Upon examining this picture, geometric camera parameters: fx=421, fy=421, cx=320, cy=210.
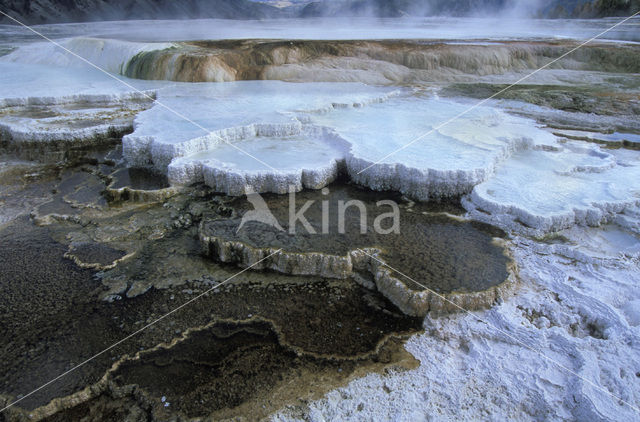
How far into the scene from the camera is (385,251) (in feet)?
12.5

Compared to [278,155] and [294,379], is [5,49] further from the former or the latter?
[294,379]

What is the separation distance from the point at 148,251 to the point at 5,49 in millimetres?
14730

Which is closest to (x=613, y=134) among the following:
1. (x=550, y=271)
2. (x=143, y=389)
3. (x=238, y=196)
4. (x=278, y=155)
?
(x=550, y=271)

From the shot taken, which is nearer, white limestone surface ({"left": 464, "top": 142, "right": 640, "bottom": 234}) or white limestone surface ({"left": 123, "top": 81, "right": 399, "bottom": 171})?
white limestone surface ({"left": 464, "top": 142, "right": 640, "bottom": 234})

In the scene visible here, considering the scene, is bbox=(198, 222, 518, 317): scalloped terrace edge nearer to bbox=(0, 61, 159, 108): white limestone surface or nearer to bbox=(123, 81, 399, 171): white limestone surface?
bbox=(123, 81, 399, 171): white limestone surface

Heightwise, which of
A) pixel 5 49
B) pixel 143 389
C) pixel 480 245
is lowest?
pixel 143 389

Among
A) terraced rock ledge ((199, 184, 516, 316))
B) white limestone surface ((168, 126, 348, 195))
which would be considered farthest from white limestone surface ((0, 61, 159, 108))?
terraced rock ledge ((199, 184, 516, 316))

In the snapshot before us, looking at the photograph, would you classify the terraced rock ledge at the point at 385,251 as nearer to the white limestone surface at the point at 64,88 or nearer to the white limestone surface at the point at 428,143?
the white limestone surface at the point at 428,143

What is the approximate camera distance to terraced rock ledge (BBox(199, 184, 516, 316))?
3.35 metres

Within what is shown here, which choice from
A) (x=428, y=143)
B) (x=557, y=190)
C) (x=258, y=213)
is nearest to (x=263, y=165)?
(x=258, y=213)

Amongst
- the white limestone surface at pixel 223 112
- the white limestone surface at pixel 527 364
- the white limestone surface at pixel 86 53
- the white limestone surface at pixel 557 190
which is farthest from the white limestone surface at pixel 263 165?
the white limestone surface at pixel 86 53

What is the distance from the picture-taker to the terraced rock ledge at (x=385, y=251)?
3.35m

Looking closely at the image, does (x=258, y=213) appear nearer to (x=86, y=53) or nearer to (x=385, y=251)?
(x=385, y=251)

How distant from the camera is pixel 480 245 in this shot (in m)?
3.95
